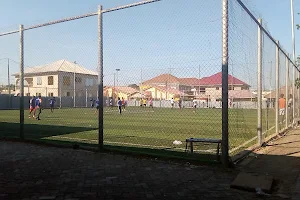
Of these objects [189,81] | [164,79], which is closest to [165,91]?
[164,79]

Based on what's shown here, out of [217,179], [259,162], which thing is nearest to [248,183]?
[217,179]

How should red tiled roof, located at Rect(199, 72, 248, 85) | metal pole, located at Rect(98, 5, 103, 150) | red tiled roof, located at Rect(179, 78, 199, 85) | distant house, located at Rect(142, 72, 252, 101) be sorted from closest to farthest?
red tiled roof, located at Rect(199, 72, 248, 85), distant house, located at Rect(142, 72, 252, 101), red tiled roof, located at Rect(179, 78, 199, 85), metal pole, located at Rect(98, 5, 103, 150)

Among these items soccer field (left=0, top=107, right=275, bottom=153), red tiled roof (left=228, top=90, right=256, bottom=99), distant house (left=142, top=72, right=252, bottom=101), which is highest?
distant house (left=142, top=72, right=252, bottom=101)

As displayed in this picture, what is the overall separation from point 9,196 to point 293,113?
49.8 ft

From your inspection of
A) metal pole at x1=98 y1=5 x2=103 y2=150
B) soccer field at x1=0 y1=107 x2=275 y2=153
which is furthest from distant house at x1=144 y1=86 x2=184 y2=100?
metal pole at x1=98 y1=5 x2=103 y2=150

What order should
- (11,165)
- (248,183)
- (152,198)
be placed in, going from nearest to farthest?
(152,198) → (248,183) → (11,165)

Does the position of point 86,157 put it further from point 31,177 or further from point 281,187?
point 281,187

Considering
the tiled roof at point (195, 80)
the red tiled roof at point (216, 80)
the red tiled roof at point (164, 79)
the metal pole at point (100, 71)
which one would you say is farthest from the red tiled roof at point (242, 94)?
the metal pole at point (100, 71)

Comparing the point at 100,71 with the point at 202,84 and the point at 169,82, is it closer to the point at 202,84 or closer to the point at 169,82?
the point at 169,82

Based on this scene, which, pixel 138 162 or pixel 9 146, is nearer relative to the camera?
pixel 138 162

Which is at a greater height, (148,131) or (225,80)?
(225,80)

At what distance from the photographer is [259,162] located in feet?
24.2

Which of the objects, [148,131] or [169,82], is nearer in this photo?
[169,82]

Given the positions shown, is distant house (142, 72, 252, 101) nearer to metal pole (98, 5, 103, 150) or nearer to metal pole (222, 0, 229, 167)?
metal pole (222, 0, 229, 167)
